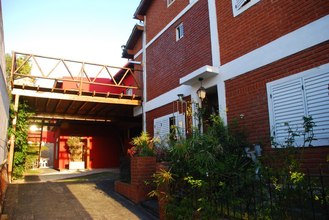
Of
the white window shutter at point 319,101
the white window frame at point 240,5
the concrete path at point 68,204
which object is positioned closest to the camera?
the white window shutter at point 319,101

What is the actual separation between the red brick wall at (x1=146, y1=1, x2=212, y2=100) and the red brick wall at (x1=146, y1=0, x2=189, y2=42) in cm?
44

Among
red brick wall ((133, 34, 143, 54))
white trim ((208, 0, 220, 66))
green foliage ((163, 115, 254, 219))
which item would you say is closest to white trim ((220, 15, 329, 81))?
white trim ((208, 0, 220, 66))

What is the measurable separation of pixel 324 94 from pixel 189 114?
3744 millimetres

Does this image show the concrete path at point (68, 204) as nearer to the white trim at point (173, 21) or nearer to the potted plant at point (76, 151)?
the white trim at point (173, 21)

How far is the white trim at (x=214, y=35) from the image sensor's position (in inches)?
297

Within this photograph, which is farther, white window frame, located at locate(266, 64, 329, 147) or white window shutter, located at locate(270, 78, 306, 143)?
white window shutter, located at locate(270, 78, 306, 143)

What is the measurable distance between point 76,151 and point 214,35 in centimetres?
1367

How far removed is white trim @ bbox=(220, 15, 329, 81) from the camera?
496 cm

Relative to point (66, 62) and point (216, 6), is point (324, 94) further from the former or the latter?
point (66, 62)

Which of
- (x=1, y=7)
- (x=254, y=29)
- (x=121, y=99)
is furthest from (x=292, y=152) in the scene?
(x=121, y=99)

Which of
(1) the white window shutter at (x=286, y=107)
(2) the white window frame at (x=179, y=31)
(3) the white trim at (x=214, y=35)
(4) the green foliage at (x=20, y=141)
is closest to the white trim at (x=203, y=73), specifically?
(3) the white trim at (x=214, y=35)

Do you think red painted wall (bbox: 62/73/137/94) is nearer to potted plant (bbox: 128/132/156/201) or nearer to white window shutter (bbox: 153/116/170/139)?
white window shutter (bbox: 153/116/170/139)

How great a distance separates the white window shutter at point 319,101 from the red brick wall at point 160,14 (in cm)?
559

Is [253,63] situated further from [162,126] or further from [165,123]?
[162,126]
